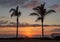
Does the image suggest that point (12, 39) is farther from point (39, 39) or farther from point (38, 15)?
point (38, 15)

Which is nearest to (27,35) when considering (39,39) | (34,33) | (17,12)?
(34,33)

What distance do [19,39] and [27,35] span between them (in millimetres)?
1718

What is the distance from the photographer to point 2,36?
2136 cm

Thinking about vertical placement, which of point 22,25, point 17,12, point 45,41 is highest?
point 17,12

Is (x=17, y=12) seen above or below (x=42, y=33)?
above

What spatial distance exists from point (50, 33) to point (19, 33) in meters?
3.60

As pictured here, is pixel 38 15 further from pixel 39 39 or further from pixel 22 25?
pixel 39 39

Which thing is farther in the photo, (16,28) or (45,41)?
(16,28)

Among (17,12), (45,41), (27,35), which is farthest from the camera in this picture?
(17,12)

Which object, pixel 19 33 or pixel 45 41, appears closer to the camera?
pixel 45 41

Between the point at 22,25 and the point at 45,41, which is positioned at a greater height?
the point at 22,25

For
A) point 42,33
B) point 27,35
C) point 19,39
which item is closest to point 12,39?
point 19,39

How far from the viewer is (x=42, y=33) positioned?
23.3m

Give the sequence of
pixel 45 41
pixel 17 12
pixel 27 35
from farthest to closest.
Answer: pixel 17 12
pixel 27 35
pixel 45 41
